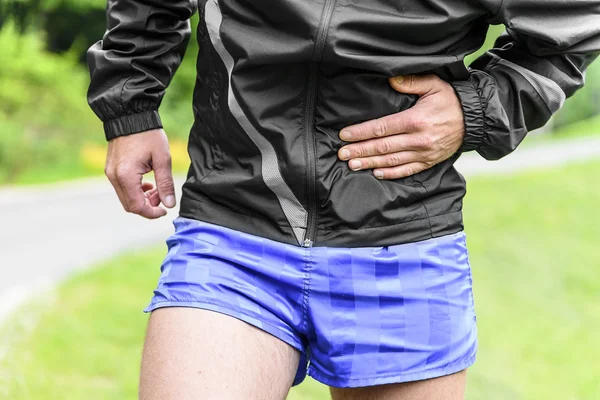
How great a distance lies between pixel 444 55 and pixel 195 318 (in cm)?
83

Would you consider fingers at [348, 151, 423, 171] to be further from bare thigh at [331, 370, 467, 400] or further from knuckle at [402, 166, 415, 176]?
bare thigh at [331, 370, 467, 400]

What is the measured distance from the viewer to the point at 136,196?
89.9 inches

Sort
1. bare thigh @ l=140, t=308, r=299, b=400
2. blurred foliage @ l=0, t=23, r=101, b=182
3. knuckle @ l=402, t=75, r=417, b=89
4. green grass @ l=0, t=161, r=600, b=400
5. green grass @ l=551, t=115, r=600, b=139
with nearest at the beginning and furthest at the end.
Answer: bare thigh @ l=140, t=308, r=299, b=400
knuckle @ l=402, t=75, r=417, b=89
green grass @ l=0, t=161, r=600, b=400
blurred foliage @ l=0, t=23, r=101, b=182
green grass @ l=551, t=115, r=600, b=139

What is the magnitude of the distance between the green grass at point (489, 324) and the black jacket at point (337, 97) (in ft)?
8.61

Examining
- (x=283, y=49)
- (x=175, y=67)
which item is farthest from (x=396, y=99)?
(x=175, y=67)

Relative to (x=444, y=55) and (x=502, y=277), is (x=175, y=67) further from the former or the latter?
(x=502, y=277)

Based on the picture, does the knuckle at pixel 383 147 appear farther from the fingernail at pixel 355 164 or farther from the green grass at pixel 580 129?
the green grass at pixel 580 129

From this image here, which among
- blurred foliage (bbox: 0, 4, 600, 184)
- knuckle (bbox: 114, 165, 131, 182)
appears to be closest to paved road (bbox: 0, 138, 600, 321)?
blurred foliage (bbox: 0, 4, 600, 184)

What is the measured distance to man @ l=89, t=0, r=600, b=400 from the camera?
187cm

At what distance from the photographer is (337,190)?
1.96 metres

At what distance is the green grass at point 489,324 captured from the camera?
468 cm

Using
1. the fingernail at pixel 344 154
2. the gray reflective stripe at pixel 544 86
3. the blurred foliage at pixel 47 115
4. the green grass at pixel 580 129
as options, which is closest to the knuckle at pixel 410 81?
the fingernail at pixel 344 154

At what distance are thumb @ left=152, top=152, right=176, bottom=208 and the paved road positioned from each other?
383 cm

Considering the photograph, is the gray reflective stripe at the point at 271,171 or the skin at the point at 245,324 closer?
the skin at the point at 245,324
